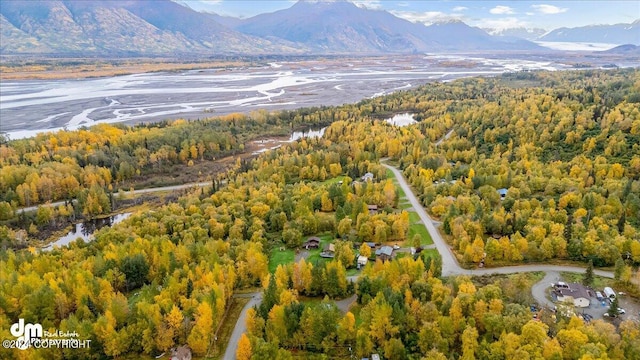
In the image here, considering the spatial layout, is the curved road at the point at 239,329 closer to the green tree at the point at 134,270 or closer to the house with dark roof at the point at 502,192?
the green tree at the point at 134,270

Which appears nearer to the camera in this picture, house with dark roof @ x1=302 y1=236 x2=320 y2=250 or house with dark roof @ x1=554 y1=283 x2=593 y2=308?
house with dark roof @ x1=554 y1=283 x2=593 y2=308

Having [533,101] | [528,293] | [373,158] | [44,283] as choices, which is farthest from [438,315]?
[533,101]

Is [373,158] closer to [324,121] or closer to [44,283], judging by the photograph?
[324,121]

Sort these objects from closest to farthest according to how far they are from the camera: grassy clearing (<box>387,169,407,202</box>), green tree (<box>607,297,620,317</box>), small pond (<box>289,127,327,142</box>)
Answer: green tree (<box>607,297,620,317</box>), grassy clearing (<box>387,169,407,202</box>), small pond (<box>289,127,327,142</box>)

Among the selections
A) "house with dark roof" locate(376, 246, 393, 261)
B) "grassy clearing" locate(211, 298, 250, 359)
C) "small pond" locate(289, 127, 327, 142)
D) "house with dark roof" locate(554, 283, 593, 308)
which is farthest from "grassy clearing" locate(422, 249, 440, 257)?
"small pond" locate(289, 127, 327, 142)

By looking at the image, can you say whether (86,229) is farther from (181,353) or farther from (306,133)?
(306,133)

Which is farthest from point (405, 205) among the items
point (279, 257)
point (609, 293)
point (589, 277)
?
point (609, 293)

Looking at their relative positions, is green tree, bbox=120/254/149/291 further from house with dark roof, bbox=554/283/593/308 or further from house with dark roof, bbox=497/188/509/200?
house with dark roof, bbox=497/188/509/200

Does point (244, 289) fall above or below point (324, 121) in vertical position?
below
